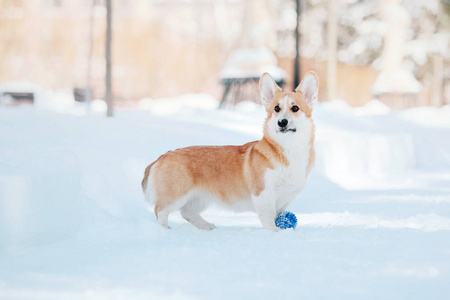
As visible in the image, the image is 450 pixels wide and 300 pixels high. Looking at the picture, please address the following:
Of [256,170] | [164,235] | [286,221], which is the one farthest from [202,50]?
[164,235]

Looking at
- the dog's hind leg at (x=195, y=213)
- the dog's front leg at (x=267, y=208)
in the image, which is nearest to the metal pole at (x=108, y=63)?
the dog's hind leg at (x=195, y=213)

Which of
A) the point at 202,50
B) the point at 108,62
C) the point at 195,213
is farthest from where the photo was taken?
the point at 202,50

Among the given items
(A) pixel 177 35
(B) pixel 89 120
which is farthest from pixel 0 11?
(B) pixel 89 120

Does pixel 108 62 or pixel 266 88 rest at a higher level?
pixel 108 62

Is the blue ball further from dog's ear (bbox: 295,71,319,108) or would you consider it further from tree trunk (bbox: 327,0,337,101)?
tree trunk (bbox: 327,0,337,101)

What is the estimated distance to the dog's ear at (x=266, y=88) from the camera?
368 centimetres

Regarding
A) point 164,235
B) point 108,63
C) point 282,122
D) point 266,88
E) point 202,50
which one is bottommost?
point 164,235

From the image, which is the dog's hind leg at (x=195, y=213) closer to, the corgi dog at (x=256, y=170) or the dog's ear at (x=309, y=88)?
the corgi dog at (x=256, y=170)

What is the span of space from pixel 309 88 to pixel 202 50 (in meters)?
14.2

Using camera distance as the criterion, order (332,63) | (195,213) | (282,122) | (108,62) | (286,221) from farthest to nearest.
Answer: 1. (332,63)
2. (108,62)
3. (195,213)
4. (286,221)
5. (282,122)

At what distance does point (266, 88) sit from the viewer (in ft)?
12.2

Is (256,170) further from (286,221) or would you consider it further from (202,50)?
(202,50)

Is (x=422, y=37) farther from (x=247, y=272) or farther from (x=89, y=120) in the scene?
(x=247, y=272)

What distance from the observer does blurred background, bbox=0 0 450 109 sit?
1379 cm
